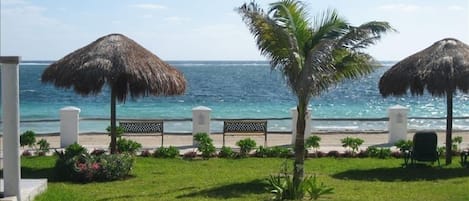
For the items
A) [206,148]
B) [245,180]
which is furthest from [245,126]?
[245,180]

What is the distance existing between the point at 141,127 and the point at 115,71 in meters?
3.42

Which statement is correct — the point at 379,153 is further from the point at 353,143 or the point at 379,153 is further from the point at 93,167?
the point at 93,167

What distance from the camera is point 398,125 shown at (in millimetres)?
17438

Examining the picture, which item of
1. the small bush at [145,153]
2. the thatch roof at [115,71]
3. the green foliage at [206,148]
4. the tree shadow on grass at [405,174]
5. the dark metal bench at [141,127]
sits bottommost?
the tree shadow on grass at [405,174]

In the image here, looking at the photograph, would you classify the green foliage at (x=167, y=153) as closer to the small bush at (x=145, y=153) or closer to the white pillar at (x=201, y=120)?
the small bush at (x=145, y=153)

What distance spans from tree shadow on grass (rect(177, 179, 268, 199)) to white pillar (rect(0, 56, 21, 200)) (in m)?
2.43

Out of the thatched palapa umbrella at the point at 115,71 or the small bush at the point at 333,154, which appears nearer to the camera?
the thatched palapa umbrella at the point at 115,71

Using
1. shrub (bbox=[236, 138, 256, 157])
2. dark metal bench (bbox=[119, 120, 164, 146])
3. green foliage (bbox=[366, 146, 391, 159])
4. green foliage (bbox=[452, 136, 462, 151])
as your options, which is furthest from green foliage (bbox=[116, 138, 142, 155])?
green foliage (bbox=[452, 136, 462, 151])

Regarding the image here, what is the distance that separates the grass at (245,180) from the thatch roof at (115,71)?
5.22ft

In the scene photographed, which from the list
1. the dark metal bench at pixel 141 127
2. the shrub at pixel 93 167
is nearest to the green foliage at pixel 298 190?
the shrub at pixel 93 167

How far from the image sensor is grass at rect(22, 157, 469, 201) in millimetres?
10109

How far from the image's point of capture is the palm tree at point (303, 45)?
10156mm

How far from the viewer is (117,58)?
1295cm

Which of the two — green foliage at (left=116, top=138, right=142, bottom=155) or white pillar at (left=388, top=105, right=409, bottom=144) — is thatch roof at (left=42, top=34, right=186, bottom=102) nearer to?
green foliage at (left=116, top=138, right=142, bottom=155)
